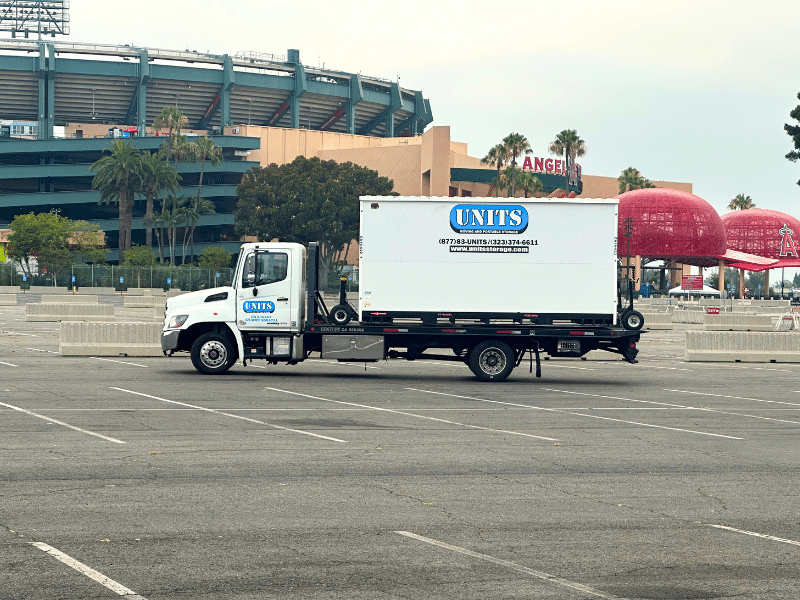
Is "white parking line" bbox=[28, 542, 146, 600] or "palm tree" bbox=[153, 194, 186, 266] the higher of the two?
"palm tree" bbox=[153, 194, 186, 266]

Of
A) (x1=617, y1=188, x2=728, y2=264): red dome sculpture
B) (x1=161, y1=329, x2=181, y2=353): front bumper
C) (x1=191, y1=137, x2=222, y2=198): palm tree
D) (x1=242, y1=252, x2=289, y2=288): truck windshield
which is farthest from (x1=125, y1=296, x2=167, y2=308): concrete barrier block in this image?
(x1=617, y1=188, x2=728, y2=264): red dome sculpture

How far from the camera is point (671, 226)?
110m

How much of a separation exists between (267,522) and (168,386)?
11324 mm

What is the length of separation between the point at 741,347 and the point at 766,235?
351 ft

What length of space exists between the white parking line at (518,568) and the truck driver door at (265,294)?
1336 centimetres

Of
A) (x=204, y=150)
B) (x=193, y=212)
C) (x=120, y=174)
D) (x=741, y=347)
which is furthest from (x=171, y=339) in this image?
(x=204, y=150)

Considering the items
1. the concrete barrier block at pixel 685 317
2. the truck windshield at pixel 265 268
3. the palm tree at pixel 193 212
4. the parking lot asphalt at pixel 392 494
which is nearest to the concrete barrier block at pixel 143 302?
the concrete barrier block at pixel 685 317

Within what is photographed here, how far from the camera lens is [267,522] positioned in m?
8.32

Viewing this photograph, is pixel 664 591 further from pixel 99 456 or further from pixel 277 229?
pixel 277 229

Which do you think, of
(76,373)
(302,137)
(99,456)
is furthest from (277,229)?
(99,456)

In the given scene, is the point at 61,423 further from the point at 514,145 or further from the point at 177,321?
the point at 514,145

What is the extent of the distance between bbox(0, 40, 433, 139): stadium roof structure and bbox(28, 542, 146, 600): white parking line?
12390cm

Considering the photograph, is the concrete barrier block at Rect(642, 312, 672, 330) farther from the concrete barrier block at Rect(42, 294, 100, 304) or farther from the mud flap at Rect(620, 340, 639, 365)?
the concrete barrier block at Rect(42, 294, 100, 304)

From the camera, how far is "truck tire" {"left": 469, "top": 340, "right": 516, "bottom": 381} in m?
21.0
